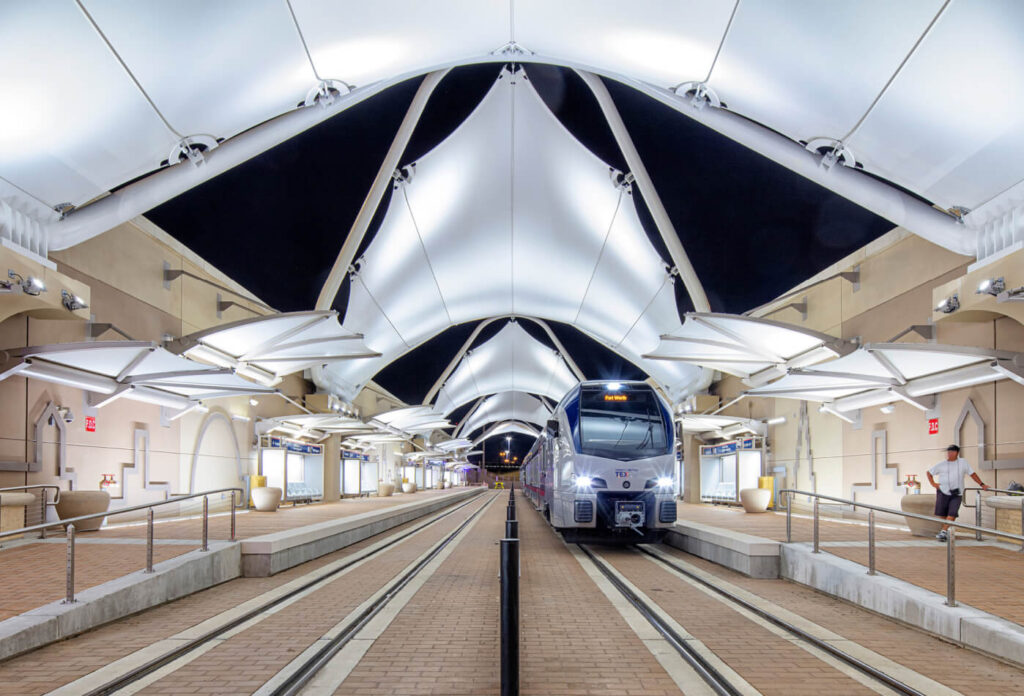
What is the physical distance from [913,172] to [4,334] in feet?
51.0

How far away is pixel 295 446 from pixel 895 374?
21.1 meters

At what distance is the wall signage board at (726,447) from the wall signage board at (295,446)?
16.3m

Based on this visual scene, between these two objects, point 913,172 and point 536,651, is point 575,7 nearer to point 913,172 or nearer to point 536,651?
point 913,172

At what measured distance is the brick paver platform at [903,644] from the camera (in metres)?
5.25

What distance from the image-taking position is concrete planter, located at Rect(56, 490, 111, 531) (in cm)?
1299

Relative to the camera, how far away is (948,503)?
11.6 metres

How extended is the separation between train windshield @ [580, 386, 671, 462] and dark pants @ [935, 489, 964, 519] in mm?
4618

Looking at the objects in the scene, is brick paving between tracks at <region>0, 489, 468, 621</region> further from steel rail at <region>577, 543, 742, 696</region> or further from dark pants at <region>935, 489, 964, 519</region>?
dark pants at <region>935, 489, 964, 519</region>

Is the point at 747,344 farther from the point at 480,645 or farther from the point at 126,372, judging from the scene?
the point at 126,372

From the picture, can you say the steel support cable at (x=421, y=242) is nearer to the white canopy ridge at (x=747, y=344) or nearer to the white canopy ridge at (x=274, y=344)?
the white canopy ridge at (x=274, y=344)

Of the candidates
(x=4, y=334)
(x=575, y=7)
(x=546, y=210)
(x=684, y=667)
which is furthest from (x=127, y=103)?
(x=546, y=210)

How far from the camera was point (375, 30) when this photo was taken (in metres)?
13.8

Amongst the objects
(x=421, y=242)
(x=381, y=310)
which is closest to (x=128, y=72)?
(x=421, y=242)

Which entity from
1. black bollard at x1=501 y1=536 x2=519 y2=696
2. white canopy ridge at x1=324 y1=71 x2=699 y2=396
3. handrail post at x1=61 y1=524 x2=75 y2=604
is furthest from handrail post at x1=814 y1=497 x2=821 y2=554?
white canopy ridge at x1=324 y1=71 x2=699 y2=396
